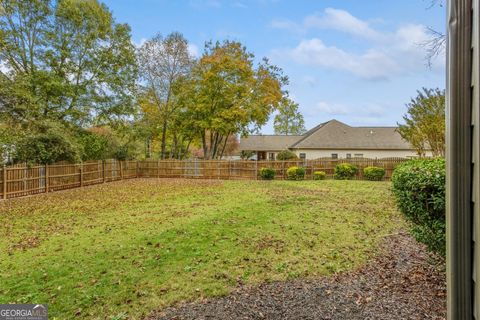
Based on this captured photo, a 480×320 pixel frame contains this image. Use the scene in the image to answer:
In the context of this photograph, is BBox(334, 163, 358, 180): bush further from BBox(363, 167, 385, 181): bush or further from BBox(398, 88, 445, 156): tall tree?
BBox(398, 88, 445, 156): tall tree

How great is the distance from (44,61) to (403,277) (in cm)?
1845

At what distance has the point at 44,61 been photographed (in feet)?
51.8

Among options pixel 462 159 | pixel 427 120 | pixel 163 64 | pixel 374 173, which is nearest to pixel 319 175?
pixel 374 173

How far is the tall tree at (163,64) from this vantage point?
2327cm

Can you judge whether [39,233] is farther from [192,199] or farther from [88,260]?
[192,199]

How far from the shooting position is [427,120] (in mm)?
15742

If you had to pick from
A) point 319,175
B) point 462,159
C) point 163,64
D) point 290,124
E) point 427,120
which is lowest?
point 319,175

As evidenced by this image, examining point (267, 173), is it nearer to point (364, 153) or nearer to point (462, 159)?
point (364, 153)

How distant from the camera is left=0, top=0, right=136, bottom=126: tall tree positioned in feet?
48.2

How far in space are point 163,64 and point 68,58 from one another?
26.2 ft

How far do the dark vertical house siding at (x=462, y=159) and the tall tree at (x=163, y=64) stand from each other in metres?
24.1

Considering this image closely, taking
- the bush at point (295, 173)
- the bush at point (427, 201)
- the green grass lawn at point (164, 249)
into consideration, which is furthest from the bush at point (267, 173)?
the bush at point (427, 201)

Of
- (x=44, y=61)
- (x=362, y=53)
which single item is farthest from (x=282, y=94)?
(x=44, y=61)

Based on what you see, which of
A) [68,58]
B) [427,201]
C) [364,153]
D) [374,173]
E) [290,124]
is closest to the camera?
[427,201]
